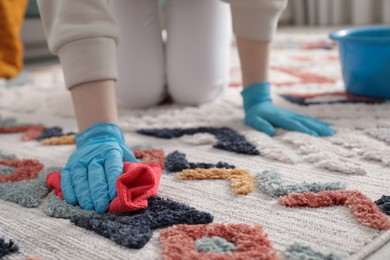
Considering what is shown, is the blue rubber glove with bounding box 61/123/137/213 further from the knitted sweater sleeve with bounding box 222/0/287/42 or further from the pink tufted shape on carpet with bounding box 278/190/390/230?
the knitted sweater sleeve with bounding box 222/0/287/42

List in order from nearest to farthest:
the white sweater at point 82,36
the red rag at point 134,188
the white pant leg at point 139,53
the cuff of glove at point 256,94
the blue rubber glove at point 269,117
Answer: the red rag at point 134,188 < the white sweater at point 82,36 < the blue rubber glove at point 269,117 < the cuff of glove at point 256,94 < the white pant leg at point 139,53

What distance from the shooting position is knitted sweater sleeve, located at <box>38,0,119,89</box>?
0.63 metres

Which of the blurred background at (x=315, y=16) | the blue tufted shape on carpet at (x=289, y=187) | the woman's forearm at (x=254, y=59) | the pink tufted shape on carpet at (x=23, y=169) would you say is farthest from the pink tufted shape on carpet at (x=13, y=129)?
the blurred background at (x=315, y=16)

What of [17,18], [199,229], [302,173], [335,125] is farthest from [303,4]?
[199,229]

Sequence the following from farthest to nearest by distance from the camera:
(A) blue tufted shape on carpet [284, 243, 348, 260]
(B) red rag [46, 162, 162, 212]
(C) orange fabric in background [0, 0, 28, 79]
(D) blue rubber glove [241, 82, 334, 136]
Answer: (C) orange fabric in background [0, 0, 28, 79]
(D) blue rubber glove [241, 82, 334, 136]
(B) red rag [46, 162, 162, 212]
(A) blue tufted shape on carpet [284, 243, 348, 260]

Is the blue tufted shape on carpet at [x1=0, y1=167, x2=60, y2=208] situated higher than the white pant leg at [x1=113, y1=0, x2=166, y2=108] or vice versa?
the white pant leg at [x1=113, y1=0, x2=166, y2=108]

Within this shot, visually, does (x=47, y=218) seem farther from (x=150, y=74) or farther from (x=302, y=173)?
(x=150, y=74)

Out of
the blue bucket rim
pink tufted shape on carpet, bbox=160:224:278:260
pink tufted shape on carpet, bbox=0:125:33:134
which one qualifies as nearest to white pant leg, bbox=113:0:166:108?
pink tufted shape on carpet, bbox=0:125:33:134

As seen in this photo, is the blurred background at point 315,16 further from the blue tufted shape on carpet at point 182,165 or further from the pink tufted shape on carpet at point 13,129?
the blue tufted shape on carpet at point 182,165

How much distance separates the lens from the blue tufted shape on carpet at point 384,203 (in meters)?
0.50

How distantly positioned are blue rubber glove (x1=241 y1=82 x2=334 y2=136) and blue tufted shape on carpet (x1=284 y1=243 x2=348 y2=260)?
1.21 feet

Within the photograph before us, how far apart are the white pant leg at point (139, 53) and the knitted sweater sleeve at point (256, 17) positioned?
26 centimetres

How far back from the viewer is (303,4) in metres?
2.77

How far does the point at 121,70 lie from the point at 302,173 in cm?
61
